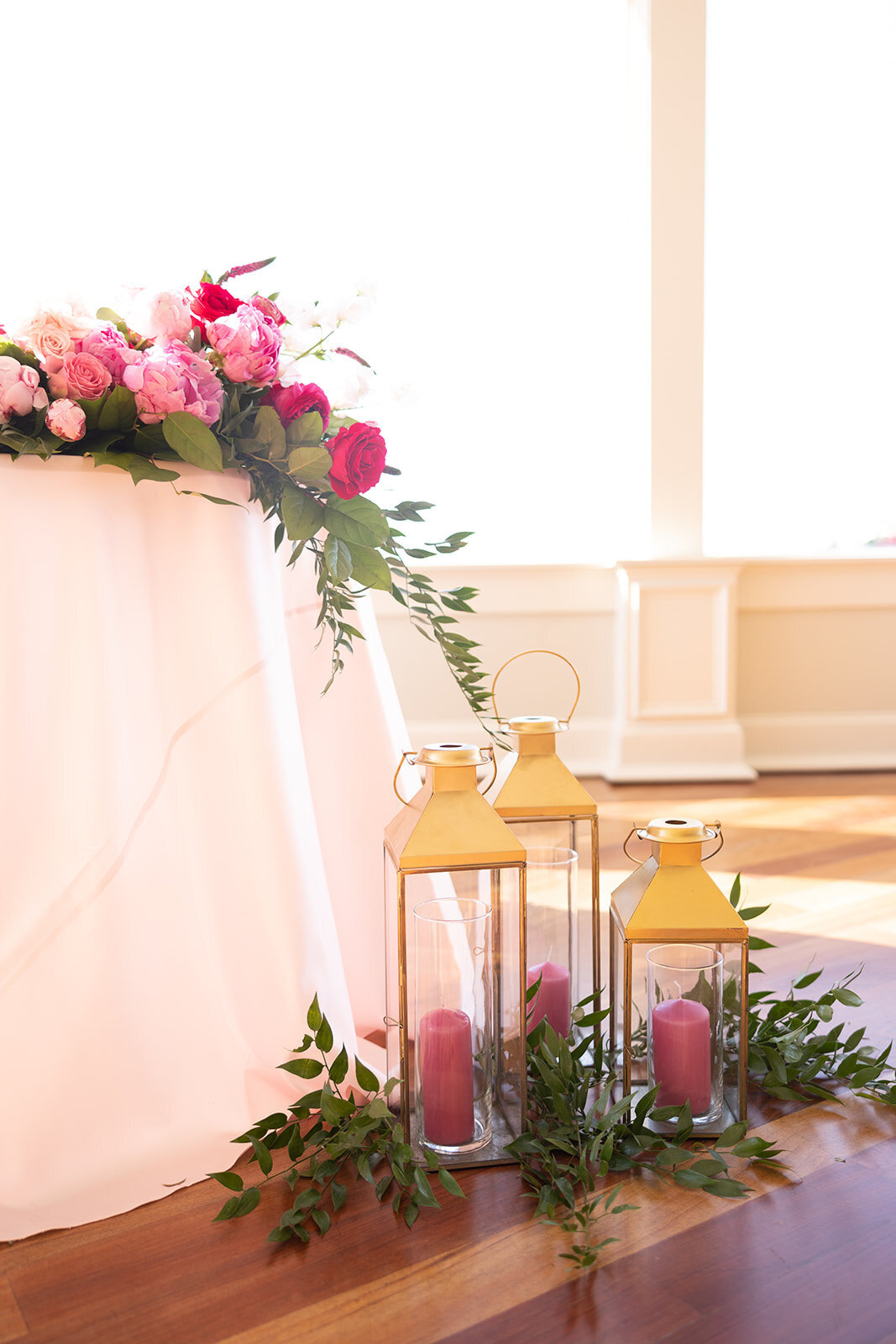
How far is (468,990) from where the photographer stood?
4.42 feet

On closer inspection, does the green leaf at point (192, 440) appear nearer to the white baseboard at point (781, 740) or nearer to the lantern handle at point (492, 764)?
the lantern handle at point (492, 764)

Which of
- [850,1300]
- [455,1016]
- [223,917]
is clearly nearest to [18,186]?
[223,917]

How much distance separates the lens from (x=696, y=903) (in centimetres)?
118

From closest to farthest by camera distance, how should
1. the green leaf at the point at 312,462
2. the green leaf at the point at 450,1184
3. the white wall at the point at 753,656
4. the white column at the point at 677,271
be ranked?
the green leaf at the point at 450,1184
the green leaf at the point at 312,462
the white column at the point at 677,271
the white wall at the point at 753,656

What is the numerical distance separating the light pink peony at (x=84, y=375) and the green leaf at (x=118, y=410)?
15mm

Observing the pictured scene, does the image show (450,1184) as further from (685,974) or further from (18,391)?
(18,391)

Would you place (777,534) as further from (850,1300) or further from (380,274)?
(850,1300)

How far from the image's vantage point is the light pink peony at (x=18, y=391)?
3.92 feet

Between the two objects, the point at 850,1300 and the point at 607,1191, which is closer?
the point at 850,1300

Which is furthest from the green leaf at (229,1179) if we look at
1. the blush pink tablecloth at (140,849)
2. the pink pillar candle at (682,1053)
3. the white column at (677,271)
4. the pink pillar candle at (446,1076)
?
the white column at (677,271)

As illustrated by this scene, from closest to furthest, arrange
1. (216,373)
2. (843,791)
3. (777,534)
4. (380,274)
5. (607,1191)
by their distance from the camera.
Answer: (607,1191) → (216,373) → (843,791) → (380,274) → (777,534)

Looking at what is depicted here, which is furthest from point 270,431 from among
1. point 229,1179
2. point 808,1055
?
point 808,1055

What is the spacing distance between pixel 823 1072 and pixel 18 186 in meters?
3.70

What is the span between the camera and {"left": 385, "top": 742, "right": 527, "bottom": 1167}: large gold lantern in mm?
1135
